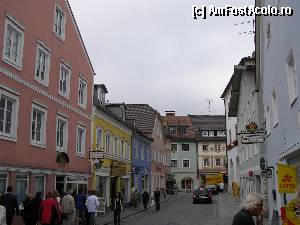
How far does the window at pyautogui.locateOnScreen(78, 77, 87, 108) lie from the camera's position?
25.9 metres

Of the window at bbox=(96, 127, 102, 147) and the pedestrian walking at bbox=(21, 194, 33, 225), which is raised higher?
the window at bbox=(96, 127, 102, 147)

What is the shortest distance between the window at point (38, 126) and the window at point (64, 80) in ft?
8.22

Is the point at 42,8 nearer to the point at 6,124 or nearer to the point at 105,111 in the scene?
the point at 6,124

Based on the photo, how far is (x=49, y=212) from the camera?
14898 mm

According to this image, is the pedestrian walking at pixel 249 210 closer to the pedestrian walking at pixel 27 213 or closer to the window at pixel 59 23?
the pedestrian walking at pixel 27 213

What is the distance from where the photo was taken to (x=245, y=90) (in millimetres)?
28625

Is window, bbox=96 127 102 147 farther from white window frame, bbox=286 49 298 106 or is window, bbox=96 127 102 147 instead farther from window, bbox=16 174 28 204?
white window frame, bbox=286 49 298 106

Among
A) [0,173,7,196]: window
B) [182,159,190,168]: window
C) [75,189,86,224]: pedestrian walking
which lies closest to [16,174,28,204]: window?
[0,173,7,196]: window

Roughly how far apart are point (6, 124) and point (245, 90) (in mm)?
16141

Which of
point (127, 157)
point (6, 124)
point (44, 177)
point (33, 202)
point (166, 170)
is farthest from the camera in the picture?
point (166, 170)

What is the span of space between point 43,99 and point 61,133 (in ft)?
9.47

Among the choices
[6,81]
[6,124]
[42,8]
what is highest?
[42,8]

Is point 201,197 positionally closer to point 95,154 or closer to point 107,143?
point 107,143

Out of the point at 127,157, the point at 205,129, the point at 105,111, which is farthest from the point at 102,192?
the point at 205,129
